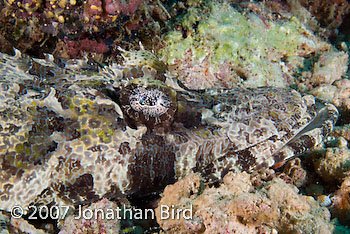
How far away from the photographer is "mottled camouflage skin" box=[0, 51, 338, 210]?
10.1 feet

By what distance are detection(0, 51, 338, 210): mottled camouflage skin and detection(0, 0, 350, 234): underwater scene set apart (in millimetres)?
13

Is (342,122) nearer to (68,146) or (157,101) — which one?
(157,101)

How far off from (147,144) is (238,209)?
1.32m

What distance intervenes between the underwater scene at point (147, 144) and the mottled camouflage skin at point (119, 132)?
0.04ft

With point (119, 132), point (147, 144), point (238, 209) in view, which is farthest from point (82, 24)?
point (238, 209)

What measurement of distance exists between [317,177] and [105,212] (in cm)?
366

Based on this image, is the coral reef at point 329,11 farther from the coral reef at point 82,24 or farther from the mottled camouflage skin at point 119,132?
the mottled camouflage skin at point 119,132

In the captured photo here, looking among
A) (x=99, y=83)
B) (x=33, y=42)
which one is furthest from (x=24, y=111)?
(x=33, y=42)

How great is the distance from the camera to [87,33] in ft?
17.9

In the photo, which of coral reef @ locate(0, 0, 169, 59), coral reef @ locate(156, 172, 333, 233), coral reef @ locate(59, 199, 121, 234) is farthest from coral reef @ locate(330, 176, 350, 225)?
coral reef @ locate(0, 0, 169, 59)

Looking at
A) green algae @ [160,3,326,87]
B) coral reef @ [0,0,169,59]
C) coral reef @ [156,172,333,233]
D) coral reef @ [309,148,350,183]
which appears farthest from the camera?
green algae @ [160,3,326,87]

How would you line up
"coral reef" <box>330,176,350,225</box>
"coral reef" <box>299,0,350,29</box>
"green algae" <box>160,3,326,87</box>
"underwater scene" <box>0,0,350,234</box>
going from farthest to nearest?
Result: "coral reef" <box>299,0,350,29</box> → "green algae" <box>160,3,326,87</box> → "coral reef" <box>330,176,350,225</box> → "underwater scene" <box>0,0,350,234</box>

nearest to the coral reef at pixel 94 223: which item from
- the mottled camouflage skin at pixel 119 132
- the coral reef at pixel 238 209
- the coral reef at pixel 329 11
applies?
the mottled camouflage skin at pixel 119 132

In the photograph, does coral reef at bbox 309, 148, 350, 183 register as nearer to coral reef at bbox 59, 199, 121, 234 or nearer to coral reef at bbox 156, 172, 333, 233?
coral reef at bbox 156, 172, 333, 233
